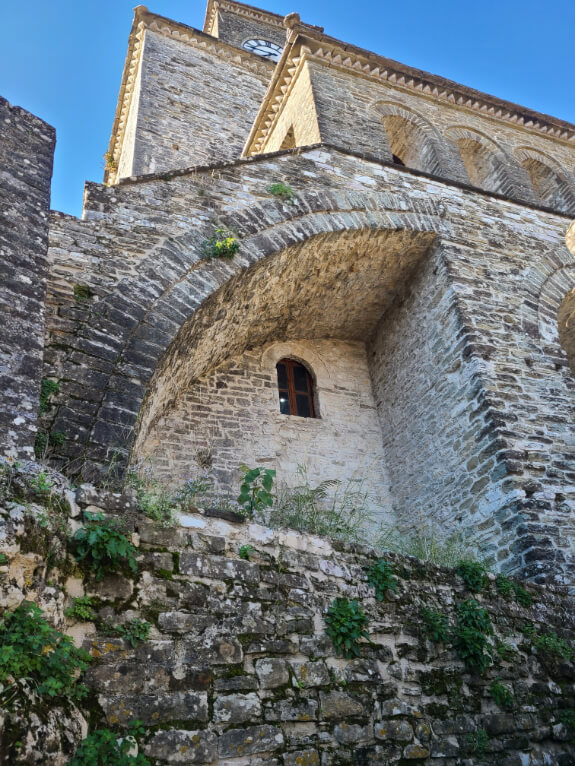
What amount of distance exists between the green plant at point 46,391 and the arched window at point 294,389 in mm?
3882

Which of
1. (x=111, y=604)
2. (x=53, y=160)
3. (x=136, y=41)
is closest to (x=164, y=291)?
(x=53, y=160)

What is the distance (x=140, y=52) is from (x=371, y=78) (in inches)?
252

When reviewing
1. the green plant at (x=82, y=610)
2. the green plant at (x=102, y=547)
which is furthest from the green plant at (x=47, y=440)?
the green plant at (x=82, y=610)

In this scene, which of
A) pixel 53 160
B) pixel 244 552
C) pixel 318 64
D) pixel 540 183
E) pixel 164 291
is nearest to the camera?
pixel 244 552

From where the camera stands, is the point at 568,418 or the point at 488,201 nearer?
the point at 568,418

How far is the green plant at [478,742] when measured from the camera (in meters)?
3.40

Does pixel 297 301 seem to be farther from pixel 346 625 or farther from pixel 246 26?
pixel 246 26

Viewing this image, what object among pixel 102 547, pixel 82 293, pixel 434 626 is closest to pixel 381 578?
pixel 434 626

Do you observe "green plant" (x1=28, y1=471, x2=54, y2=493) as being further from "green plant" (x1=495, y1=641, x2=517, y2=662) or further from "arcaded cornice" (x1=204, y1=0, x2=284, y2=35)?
"arcaded cornice" (x1=204, y1=0, x2=284, y2=35)

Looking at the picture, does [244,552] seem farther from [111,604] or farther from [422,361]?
[422,361]

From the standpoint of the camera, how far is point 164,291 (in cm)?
511

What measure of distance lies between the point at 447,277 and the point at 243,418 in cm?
307

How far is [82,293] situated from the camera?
4816mm

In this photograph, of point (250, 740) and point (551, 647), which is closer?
point (250, 740)
